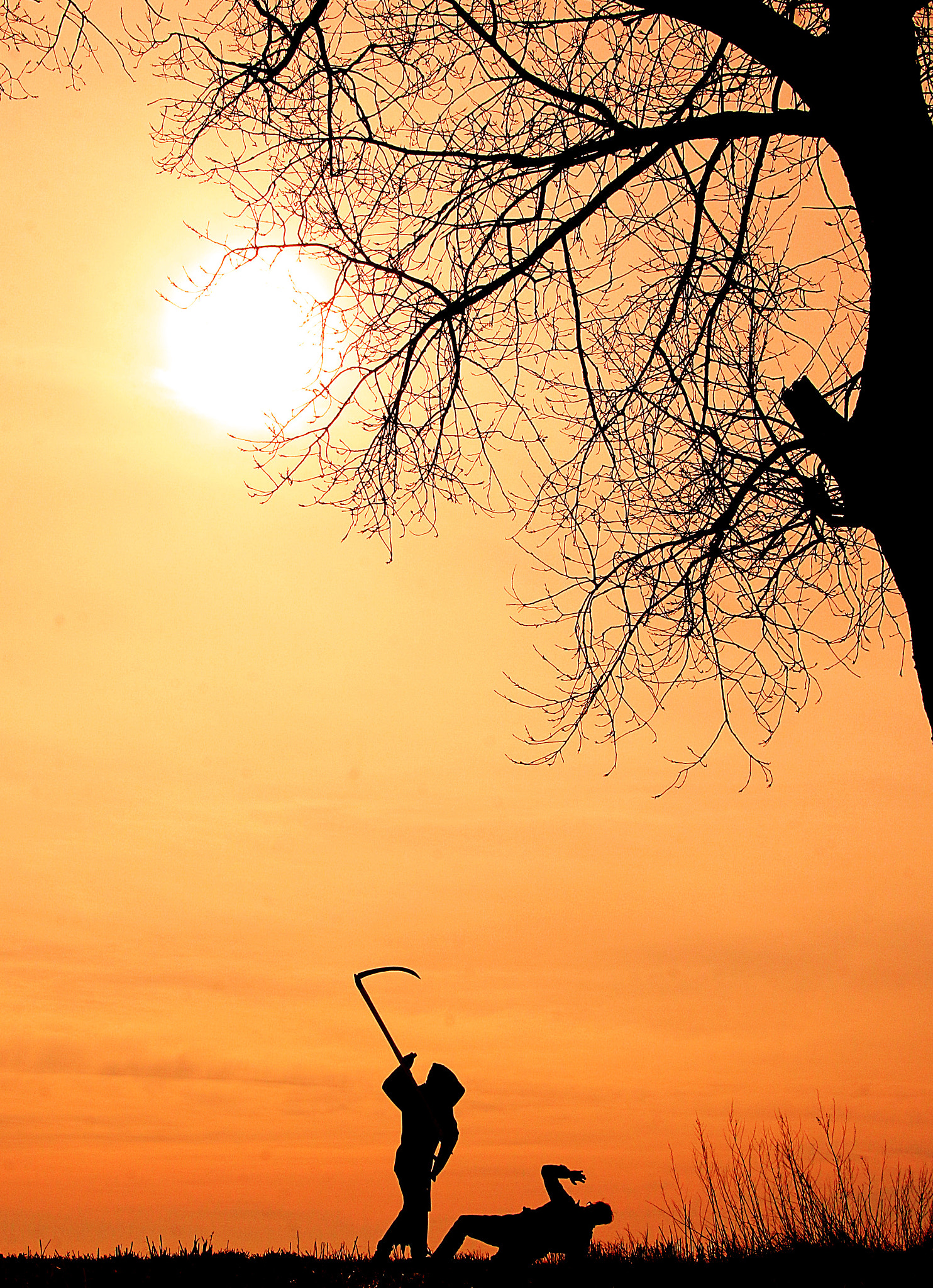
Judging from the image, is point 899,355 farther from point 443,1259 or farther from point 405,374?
point 443,1259

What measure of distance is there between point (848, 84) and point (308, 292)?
3.23m

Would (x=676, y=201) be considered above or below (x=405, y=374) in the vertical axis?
above

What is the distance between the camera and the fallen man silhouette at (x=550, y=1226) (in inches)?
269

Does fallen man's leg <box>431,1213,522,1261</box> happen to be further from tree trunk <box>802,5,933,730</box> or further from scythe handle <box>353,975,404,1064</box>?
tree trunk <box>802,5,933,730</box>

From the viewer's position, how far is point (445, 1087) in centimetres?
830

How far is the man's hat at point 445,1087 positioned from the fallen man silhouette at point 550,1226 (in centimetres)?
128

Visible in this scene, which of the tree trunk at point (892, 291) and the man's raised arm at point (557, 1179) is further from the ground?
the tree trunk at point (892, 291)

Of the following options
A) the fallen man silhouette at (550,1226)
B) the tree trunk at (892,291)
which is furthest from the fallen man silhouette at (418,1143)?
the tree trunk at (892,291)

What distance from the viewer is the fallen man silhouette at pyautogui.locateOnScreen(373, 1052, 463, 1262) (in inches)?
320

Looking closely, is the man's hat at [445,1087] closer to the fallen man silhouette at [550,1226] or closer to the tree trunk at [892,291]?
the fallen man silhouette at [550,1226]

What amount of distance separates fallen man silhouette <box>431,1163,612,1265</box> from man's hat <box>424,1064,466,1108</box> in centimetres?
128

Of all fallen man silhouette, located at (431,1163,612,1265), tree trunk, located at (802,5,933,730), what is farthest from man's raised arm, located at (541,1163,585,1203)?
tree trunk, located at (802,5,933,730)

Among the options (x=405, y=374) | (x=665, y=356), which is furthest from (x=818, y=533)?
(x=405, y=374)

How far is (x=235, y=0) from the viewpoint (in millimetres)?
6621
